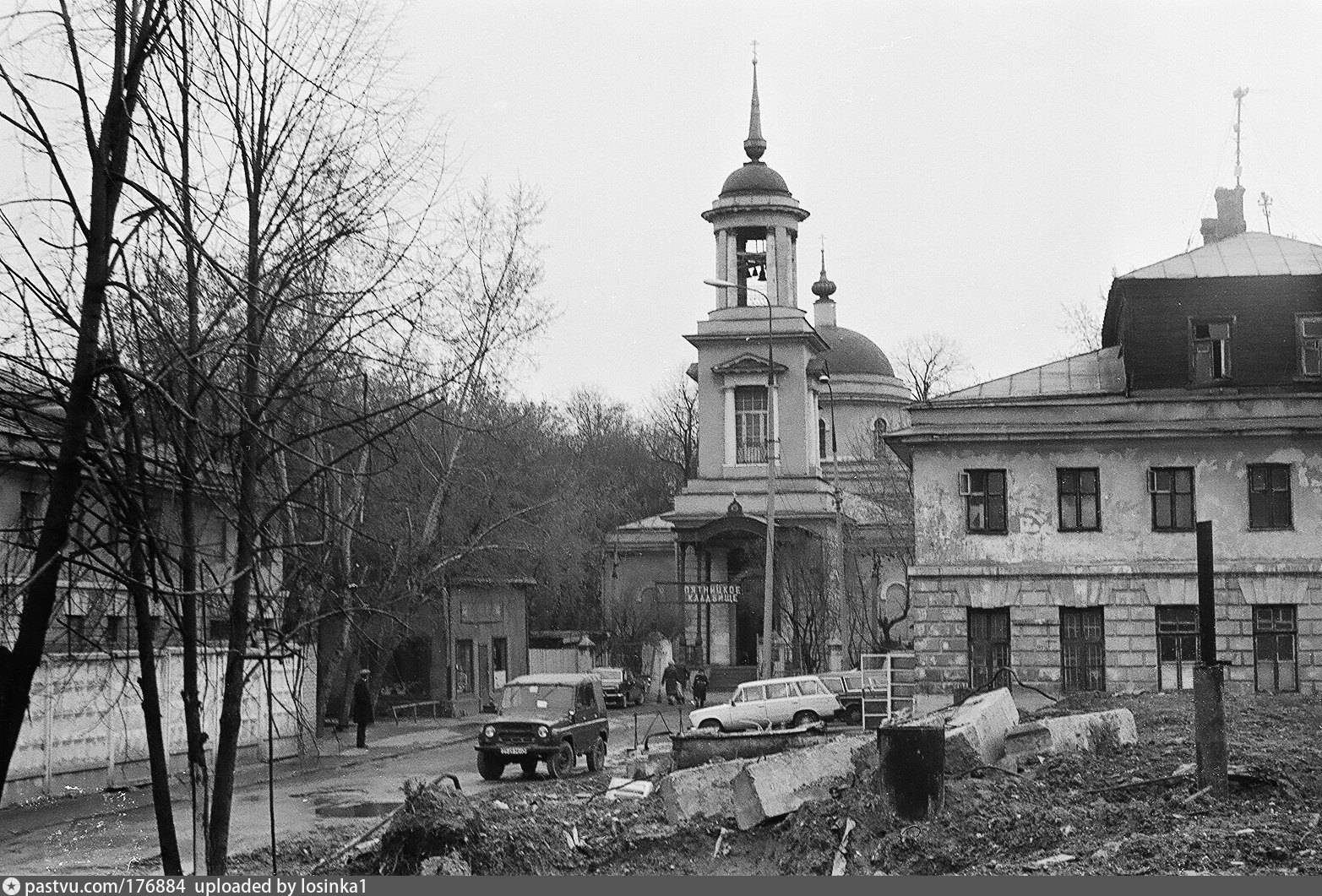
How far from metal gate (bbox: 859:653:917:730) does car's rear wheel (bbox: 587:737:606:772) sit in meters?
6.36

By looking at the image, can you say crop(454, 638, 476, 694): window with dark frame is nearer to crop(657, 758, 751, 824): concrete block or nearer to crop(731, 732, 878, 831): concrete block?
crop(731, 732, 878, 831): concrete block

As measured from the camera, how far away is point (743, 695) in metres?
36.6

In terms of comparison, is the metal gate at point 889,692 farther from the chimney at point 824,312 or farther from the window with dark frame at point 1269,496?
the chimney at point 824,312

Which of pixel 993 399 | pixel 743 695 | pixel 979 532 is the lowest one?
pixel 743 695

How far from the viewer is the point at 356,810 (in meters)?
23.0

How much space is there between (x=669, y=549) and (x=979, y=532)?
4230 centimetres

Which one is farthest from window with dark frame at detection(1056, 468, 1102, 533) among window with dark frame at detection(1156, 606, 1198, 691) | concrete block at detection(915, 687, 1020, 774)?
concrete block at detection(915, 687, 1020, 774)

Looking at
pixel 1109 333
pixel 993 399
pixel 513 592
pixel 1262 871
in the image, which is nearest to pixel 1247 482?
pixel 993 399

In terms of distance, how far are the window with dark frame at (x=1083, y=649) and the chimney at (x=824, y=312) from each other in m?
59.5

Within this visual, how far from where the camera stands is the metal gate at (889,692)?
33884mm

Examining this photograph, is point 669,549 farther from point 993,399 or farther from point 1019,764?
point 1019,764

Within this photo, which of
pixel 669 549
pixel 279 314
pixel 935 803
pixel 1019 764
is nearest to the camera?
pixel 279 314

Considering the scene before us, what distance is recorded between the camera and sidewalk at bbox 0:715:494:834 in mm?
22250

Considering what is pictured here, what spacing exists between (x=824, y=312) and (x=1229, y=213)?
5269 centimetres
